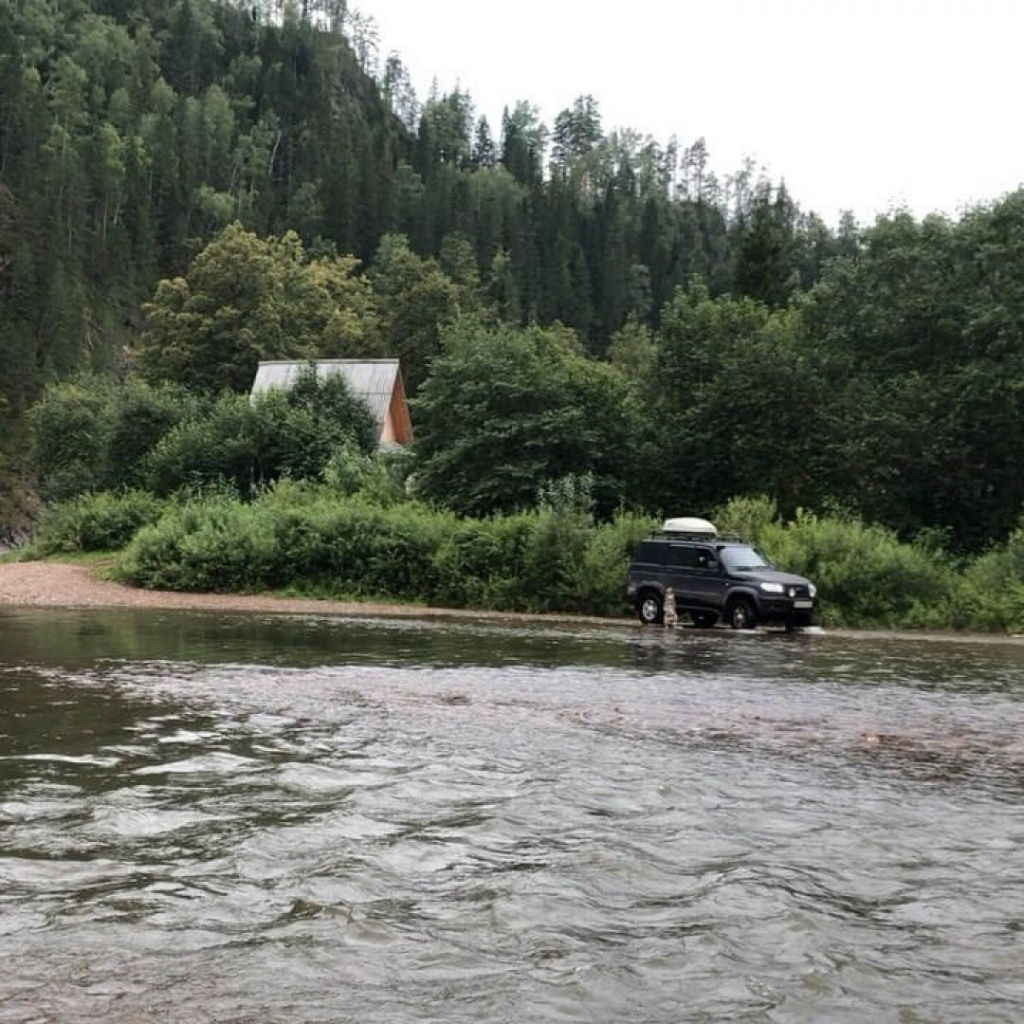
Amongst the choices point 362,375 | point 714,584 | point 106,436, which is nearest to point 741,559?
point 714,584

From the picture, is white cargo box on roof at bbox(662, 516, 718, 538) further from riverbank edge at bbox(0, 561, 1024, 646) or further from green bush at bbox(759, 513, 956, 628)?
riverbank edge at bbox(0, 561, 1024, 646)

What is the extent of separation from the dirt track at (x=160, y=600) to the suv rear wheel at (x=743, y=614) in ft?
11.4

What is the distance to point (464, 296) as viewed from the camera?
86.9 m

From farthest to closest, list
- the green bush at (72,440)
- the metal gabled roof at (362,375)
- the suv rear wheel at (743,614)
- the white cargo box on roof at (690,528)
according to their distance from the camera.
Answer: the metal gabled roof at (362,375) → the green bush at (72,440) → the white cargo box on roof at (690,528) → the suv rear wheel at (743,614)

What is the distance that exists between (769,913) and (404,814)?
3.25 m

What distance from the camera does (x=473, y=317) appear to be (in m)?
43.1

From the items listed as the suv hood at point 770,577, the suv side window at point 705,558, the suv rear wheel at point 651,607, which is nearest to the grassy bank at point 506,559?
the suv rear wheel at point 651,607

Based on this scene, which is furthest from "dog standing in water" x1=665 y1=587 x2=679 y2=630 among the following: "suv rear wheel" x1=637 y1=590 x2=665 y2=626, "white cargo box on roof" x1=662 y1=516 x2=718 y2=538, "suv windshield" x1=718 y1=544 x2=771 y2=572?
"white cargo box on roof" x1=662 y1=516 x2=718 y2=538

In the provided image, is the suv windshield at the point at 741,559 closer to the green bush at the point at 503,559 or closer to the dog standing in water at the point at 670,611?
the dog standing in water at the point at 670,611

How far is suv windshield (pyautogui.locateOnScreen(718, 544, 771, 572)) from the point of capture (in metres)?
25.5

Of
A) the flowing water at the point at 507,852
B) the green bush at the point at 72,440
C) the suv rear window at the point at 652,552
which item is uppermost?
the green bush at the point at 72,440

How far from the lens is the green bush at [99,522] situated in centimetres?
4244

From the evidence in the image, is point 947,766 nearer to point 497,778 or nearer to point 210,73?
point 497,778

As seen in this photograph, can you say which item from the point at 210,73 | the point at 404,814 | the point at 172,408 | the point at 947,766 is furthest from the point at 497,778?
the point at 210,73
